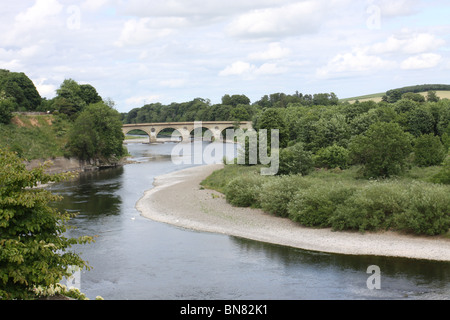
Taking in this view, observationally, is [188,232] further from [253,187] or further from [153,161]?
[153,161]

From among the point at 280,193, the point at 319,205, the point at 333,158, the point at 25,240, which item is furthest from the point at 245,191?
the point at 25,240

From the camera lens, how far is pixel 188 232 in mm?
43250

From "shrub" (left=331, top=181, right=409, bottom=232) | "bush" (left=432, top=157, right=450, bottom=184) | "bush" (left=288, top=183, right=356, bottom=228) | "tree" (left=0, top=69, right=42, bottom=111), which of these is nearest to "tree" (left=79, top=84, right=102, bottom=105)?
"tree" (left=0, top=69, right=42, bottom=111)

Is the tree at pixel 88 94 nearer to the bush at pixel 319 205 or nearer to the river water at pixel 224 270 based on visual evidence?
the river water at pixel 224 270

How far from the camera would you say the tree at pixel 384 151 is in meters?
56.4

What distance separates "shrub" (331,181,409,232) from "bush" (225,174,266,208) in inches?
467

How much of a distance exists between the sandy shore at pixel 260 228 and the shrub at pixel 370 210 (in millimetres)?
896

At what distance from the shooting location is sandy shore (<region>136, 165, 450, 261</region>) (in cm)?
3566

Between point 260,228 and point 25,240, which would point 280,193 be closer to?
point 260,228

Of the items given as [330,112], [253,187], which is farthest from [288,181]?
[330,112]

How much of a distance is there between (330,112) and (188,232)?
61.2m

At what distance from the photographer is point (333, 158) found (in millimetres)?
68250

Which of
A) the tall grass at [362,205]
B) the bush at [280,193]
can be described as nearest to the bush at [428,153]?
the tall grass at [362,205]

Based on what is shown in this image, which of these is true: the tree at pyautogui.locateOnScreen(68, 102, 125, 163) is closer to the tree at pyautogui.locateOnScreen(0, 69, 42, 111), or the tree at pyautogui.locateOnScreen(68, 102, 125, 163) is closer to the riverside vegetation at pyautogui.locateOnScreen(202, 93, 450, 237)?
the tree at pyautogui.locateOnScreen(0, 69, 42, 111)
